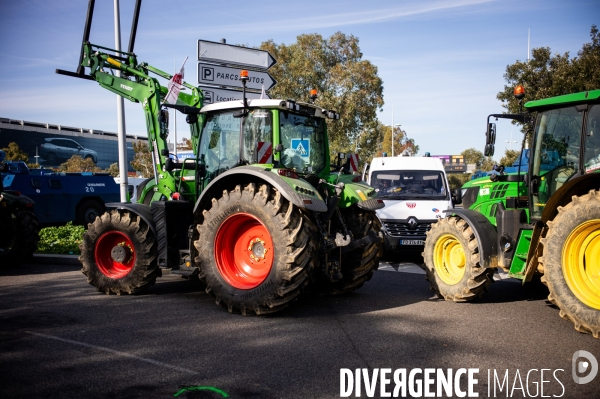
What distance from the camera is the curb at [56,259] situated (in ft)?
34.1

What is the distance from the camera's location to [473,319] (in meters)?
6.07

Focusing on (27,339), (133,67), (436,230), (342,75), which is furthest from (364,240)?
(342,75)

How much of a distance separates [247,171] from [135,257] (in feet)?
7.07

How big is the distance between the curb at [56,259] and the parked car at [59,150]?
50490 millimetres

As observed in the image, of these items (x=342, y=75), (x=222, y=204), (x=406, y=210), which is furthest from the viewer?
(x=342, y=75)

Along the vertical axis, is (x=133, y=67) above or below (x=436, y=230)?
above

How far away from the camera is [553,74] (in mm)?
18531

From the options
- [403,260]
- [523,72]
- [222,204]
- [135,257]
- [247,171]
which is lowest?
[403,260]

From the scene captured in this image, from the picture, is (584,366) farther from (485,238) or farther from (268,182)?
(268,182)

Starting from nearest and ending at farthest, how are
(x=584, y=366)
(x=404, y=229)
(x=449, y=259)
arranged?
1. (x=584, y=366)
2. (x=449, y=259)
3. (x=404, y=229)

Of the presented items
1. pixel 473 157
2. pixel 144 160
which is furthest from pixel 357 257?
pixel 473 157

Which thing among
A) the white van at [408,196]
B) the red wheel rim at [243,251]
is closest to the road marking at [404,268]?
the white van at [408,196]

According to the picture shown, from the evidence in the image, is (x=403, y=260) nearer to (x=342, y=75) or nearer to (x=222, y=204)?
(x=222, y=204)

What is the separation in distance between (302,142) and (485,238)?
274 cm
